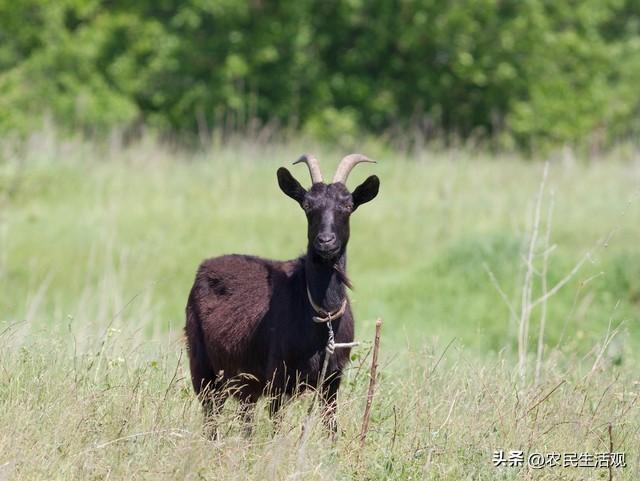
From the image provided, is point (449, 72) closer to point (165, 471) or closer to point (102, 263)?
point (102, 263)

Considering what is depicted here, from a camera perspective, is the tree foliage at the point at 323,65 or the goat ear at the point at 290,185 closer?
the goat ear at the point at 290,185

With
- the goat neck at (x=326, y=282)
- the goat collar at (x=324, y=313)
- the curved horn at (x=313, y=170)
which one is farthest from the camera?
the curved horn at (x=313, y=170)

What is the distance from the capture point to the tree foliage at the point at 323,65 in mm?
26047

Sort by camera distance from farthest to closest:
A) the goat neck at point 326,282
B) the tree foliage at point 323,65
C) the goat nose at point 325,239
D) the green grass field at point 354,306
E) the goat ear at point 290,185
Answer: the tree foliage at point 323,65, the goat ear at point 290,185, the goat neck at point 326,282, the goat nose at point 325,239, the green grass field at point 354,306

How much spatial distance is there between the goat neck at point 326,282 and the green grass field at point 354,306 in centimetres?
55

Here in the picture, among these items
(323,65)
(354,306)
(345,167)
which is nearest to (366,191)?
(345,167)

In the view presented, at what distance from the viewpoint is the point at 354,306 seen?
15.6 meters

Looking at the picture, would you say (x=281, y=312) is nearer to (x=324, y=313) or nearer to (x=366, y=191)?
(x=324, y=313)

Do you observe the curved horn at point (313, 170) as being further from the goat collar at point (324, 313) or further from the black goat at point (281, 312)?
the goat collar at point (324, 313)

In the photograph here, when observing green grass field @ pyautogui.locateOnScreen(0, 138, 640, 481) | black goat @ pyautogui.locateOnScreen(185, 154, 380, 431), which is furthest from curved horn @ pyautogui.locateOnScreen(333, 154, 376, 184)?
green grass field @ pyautogui.locateOnScreen(0, 138, 640, 481)

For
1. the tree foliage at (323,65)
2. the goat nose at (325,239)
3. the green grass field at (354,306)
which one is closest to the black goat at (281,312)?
the goat nose at (325,239)

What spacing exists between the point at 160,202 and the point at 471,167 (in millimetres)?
5457

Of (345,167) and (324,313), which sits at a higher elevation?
(345,167)

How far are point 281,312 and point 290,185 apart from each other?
809 millimetres
